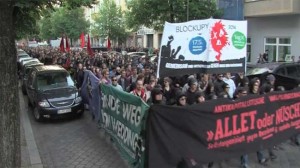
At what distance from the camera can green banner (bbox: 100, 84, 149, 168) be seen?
638 cm

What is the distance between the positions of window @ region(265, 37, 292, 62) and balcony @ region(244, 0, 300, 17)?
2.06m

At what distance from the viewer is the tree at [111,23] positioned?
1935 inches

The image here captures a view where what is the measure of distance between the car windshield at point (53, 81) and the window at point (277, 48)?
17.5 metres

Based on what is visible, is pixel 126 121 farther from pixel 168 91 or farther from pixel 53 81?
pixel 53 81

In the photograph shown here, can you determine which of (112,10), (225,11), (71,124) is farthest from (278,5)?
(112,10)

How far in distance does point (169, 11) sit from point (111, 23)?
22301 millimetres

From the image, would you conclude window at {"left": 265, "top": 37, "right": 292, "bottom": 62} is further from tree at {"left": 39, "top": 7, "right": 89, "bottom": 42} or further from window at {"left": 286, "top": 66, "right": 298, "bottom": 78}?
tree at {"left": 39, "top": 7, "right": 89, "bottom": 42}

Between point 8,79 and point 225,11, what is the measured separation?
26095 millimetres

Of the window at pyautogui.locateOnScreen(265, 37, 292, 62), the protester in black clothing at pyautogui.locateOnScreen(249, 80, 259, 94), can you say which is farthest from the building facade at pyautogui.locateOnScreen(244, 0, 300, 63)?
the protester in black clothing at pyautogui.locateOnScreen(249, 80, 259, 94)

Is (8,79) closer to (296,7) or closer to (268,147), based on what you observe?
(268,147)

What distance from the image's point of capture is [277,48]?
27.6 m

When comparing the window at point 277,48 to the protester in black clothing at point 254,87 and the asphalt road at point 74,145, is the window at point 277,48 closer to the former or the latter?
the asphalt road at point 74,145

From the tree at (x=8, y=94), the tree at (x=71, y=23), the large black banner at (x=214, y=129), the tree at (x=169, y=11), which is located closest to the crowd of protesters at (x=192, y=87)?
the large black banner at (x=214, y=129)

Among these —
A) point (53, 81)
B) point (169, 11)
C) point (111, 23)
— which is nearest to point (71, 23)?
point (111, 23)
